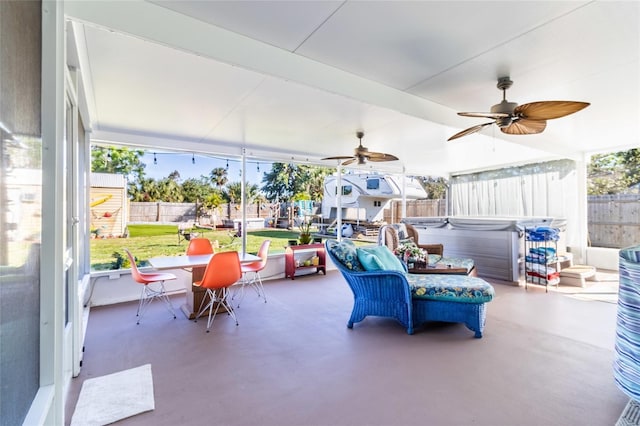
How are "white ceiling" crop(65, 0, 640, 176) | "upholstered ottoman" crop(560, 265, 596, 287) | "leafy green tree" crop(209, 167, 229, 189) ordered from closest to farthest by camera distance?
"white ceiling" crop(65, 0, 640, 176) < "upholstered ottoman" crop(560, 265, 596, 287) < "leafy green tree" crop(209, 167, 229, 189)

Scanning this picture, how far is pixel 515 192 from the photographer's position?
24.4ft

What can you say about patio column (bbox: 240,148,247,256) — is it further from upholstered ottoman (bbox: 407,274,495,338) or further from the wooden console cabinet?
upholstered ottoman (bbox: 407,274,495,338)

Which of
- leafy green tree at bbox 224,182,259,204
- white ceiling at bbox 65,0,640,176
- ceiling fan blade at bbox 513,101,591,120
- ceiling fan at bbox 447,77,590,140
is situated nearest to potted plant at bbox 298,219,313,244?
leafy green tree at bbox 224,182,259,204

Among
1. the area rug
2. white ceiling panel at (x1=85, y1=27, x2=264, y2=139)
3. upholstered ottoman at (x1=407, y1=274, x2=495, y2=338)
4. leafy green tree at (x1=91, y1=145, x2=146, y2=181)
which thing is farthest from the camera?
leafy green tree at (x1=91, y1=145, x2=146, y2=181)

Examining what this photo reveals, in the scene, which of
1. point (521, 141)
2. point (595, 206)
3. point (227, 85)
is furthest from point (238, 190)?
point (595, 206)

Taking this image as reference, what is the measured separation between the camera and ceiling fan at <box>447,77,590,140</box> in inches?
103

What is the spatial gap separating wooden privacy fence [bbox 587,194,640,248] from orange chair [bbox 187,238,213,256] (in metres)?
8.14

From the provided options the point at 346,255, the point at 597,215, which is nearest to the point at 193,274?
the point at 346,255

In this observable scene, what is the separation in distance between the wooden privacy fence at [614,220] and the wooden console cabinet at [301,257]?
614 centimetres

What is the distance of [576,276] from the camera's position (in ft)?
16.6

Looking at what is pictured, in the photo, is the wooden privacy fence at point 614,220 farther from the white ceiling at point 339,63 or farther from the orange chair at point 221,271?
the orange chair at point 221,271

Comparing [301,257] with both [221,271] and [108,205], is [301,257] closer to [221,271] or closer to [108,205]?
[221,271]

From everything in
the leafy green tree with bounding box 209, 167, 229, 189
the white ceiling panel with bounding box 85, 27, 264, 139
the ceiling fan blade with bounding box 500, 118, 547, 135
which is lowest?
the leafy green tree with bounding box 209, 167, 229, 189

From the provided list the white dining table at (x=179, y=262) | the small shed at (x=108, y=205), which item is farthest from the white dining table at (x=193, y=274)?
the small shed at (x=108, y=205)
